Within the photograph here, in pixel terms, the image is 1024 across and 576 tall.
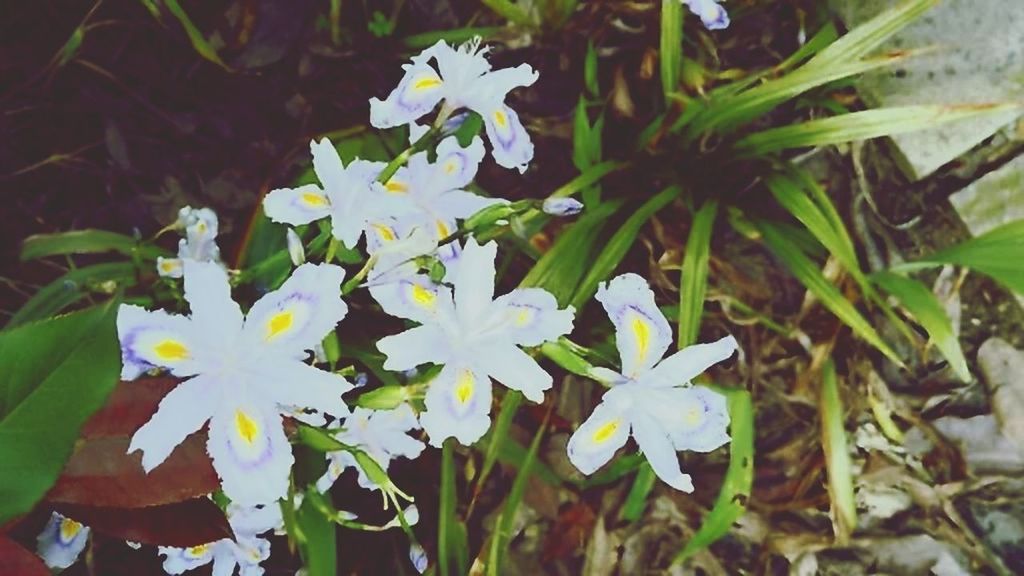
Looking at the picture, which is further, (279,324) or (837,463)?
(837,463)

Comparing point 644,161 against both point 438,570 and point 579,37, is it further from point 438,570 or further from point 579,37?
point 438,570

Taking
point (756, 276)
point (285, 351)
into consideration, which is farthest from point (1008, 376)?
point (285, 351)

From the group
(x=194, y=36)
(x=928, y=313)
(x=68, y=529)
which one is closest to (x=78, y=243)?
(x=194, y=36)

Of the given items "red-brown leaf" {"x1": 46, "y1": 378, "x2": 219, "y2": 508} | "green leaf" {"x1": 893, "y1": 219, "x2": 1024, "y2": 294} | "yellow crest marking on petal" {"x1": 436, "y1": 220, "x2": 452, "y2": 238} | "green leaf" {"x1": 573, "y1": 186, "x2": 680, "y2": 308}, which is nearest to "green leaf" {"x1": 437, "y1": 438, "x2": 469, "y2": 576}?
"green leaf" {"x1": 573, "y1": 186, "x2": 680, "y2": 308}

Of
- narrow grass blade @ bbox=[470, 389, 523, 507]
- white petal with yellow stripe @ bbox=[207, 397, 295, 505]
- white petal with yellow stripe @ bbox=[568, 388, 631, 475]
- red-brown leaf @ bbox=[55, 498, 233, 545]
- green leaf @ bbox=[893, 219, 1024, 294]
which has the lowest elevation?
narrow grass blade @ bbox=[470, 389, 523, 507]

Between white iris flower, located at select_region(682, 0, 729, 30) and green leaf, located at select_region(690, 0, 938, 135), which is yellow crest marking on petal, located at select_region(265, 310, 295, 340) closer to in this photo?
white iris flower, located at select_region(682, 0, 729, 30)

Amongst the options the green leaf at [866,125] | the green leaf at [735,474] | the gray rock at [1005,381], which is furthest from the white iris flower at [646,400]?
the gray rock at [1005,381]

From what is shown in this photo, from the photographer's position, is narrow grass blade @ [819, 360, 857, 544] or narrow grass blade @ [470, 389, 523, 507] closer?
narrow grass blade @ [470, 389, 523, 507]

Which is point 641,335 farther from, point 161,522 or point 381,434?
point 161,522
